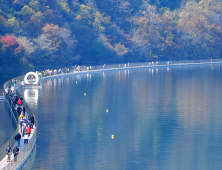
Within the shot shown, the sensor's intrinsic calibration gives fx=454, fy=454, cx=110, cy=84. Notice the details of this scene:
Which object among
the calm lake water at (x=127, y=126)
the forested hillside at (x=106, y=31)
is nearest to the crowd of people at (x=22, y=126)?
the calm lake water at (x=127, y=126)

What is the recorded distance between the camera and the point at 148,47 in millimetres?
161125

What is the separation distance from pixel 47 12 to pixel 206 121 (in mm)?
87313

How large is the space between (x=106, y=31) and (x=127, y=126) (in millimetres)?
102156

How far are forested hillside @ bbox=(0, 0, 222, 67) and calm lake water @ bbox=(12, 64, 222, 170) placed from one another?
33.3m

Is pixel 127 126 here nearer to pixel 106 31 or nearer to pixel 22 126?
pixel 22 126

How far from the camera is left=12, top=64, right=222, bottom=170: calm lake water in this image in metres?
39.4

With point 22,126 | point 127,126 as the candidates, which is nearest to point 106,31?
point 127,126

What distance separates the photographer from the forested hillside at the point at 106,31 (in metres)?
125

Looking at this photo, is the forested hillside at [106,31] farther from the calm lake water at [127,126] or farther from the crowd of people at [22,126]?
the crowd of people at [22,126]

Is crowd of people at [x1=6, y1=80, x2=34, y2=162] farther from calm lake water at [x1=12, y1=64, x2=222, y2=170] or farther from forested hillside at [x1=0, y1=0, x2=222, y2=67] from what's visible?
forested hillside at [x1=0, y1=0, x2=222, y2=67]

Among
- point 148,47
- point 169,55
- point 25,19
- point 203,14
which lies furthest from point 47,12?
point 203,14

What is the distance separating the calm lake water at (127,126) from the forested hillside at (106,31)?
33258 millimetres

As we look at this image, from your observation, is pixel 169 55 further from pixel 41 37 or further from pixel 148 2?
pixel 41 37

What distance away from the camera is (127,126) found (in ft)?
177
